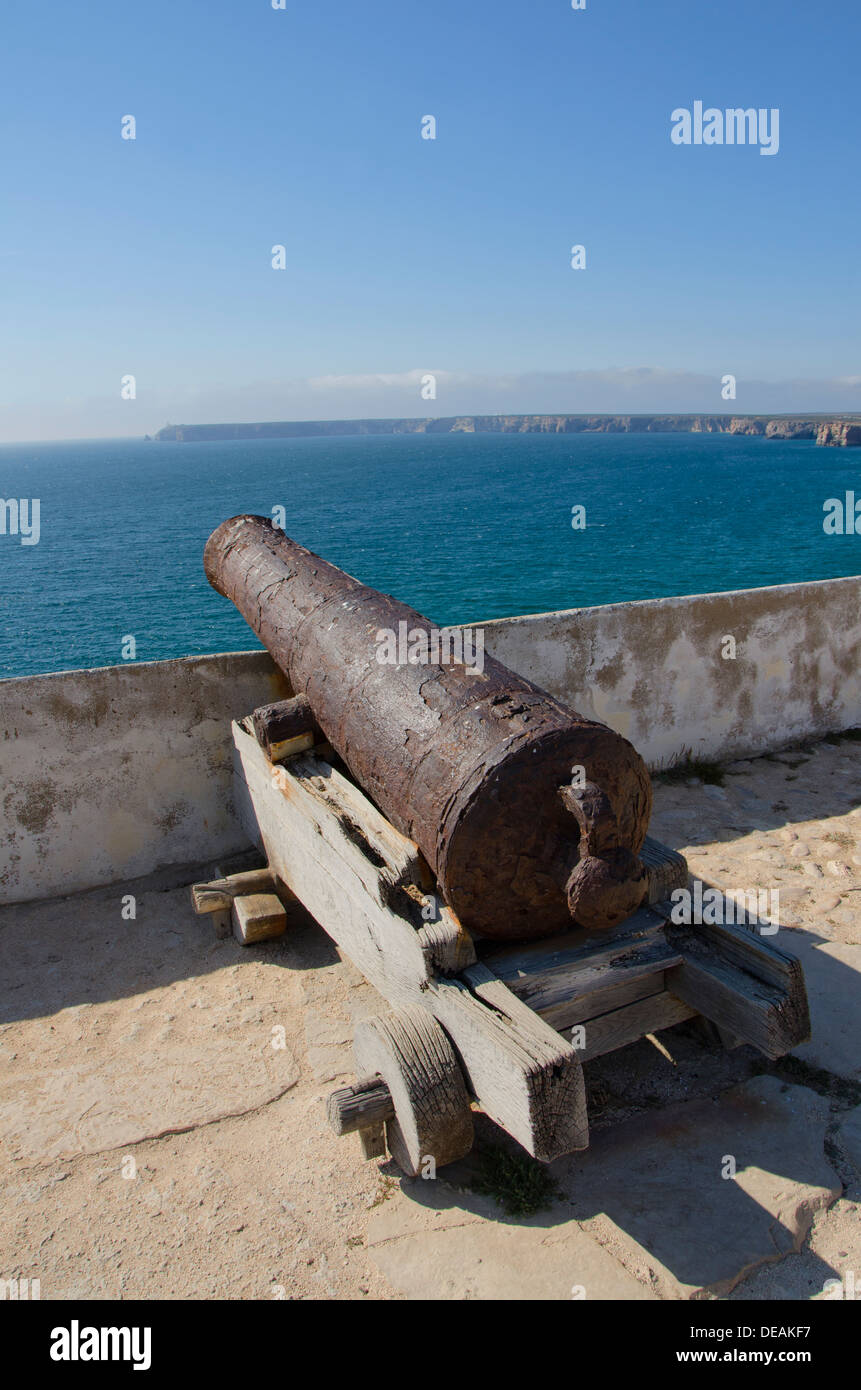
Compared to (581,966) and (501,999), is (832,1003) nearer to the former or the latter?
(581,966)

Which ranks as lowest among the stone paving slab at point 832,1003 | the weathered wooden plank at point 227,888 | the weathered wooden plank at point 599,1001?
the stone paving slab at point 832,1003

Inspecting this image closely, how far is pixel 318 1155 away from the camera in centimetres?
306

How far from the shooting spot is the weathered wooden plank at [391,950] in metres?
2.51

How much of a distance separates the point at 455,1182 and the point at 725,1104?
0.99 meters

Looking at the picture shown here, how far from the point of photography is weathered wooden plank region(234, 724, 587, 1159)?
2508 millimetres

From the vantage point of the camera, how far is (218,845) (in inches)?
Answer: 205

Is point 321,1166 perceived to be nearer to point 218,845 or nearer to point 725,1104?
point 725,1104

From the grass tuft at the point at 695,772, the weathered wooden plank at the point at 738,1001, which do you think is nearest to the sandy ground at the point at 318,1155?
the weathered wooden plank at the point at 738,1001

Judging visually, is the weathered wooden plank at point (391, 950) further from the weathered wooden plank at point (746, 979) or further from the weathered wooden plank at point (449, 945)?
the weathered wooden plank at point (746, 979)

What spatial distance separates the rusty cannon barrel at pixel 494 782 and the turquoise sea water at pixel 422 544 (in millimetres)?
21217

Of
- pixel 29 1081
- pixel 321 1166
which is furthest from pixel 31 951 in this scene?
pixel 321 1166

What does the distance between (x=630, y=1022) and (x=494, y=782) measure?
3.35ft

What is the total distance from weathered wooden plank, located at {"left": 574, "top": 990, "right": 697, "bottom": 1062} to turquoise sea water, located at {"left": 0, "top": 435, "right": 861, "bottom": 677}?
21839 millimetres

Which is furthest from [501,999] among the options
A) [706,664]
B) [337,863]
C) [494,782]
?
[706,664]
